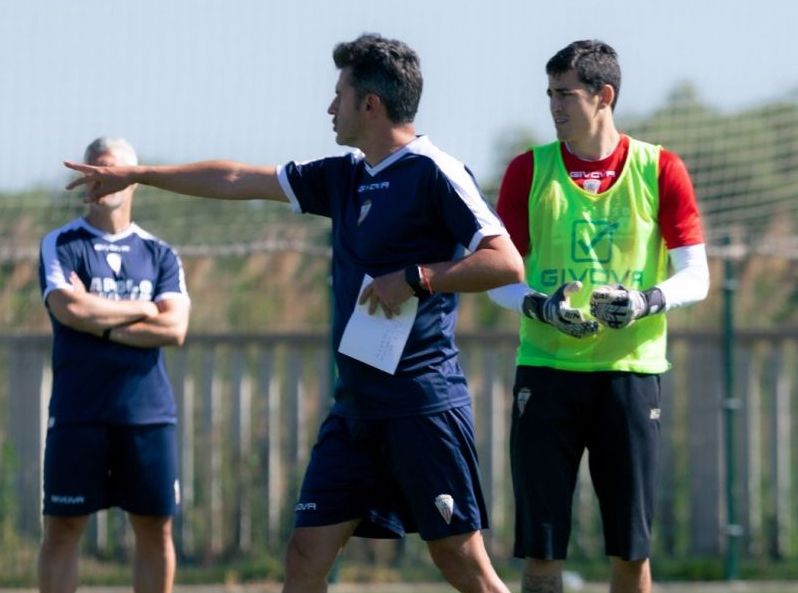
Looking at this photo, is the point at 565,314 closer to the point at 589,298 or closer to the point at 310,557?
the point at 589,298

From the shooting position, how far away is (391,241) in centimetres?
530

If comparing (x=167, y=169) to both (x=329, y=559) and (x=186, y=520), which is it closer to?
(x=329, y=559)

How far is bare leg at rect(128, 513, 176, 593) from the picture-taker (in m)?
7.18

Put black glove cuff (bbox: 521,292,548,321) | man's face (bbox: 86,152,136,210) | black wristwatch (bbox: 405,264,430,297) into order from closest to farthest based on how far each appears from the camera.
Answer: black wristwatch (bbox: 405,264,430,297) → black glove cuff (bbox: 521,292,548,321) → man's face (bbox: 86,152,136,210)

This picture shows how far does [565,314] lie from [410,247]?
0.62 m

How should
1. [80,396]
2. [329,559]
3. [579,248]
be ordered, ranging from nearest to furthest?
[329,559], [579,248], [80,396]

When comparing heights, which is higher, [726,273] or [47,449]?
[726,273]

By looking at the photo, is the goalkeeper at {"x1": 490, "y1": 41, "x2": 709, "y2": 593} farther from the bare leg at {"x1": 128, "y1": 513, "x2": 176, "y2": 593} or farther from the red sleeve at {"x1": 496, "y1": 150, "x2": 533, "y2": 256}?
the bare leg at {"x1": 128, "y1": 513, "x2": 176, "y2": 593}

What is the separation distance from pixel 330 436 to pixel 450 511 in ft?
1.59

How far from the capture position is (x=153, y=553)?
7.18 meters

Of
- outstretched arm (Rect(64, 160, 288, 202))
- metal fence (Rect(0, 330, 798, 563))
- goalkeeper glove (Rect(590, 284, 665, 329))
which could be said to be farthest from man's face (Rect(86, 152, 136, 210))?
metal fence (Rect(0, 330, 798, 563))

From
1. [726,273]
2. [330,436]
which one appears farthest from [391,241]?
[726,273]

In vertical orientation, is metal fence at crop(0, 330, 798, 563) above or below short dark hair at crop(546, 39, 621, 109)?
below

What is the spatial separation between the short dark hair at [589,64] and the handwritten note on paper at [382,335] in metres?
1.20
